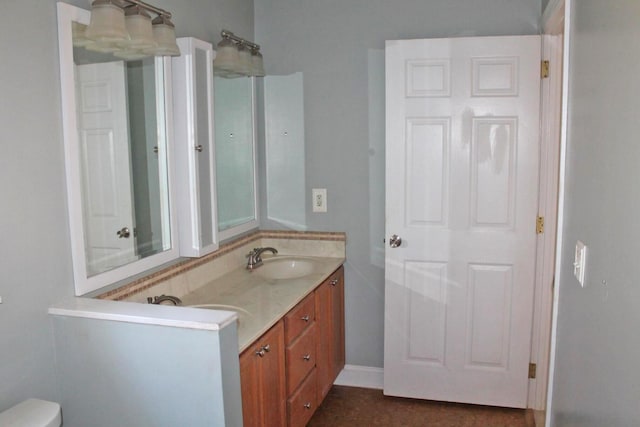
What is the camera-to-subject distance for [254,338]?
1947 millimetres

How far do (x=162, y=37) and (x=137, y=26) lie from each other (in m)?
0.15

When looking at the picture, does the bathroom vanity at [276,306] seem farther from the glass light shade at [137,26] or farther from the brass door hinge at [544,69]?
the brass door hinge at [544,69]

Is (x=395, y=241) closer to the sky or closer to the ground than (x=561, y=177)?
closer to the ground

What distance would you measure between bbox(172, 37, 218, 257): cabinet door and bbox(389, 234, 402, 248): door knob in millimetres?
1037

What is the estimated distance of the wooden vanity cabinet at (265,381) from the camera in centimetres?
195

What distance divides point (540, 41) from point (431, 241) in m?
1.18

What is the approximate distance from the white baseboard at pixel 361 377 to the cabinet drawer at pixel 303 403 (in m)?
0.63

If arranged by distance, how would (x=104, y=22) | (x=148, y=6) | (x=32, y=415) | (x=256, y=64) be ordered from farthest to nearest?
(x=256, y=64)
(x=148, y=6)
(x=104, y=22)
(x=32, y=415)

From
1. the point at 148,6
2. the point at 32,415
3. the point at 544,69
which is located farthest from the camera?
the point at 544,69

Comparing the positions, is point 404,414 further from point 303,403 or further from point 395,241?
point 395,241

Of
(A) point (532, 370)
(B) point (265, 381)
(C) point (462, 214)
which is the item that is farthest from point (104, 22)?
(A) point (532, 370)

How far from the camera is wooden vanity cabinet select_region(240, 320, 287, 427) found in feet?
6.39

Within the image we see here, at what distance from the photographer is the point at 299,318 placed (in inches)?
97.3

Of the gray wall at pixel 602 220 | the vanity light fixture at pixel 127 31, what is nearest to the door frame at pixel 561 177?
the gray wall at pixel 602 220
